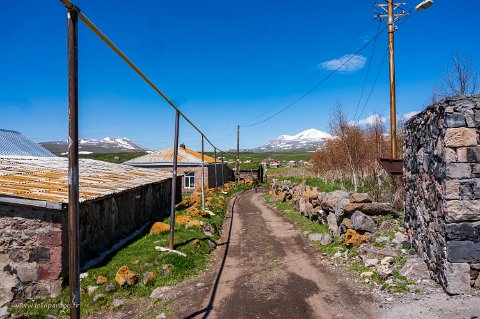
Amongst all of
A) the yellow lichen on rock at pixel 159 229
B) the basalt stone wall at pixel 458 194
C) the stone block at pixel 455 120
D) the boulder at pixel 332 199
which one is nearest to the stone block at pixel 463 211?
the basalt stone wall at pixel 458 194

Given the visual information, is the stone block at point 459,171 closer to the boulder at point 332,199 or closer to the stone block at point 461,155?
the stone block at point 461,155

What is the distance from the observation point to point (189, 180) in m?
34.9

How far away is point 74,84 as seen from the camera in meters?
4.55

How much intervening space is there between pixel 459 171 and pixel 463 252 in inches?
63.7

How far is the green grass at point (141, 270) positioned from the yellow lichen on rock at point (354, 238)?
458cm

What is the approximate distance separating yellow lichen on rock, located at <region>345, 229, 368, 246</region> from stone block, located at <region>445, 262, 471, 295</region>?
3.74m

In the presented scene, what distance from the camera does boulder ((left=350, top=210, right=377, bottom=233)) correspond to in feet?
36.1

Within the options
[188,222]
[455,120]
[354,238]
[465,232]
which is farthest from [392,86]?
[188,222]

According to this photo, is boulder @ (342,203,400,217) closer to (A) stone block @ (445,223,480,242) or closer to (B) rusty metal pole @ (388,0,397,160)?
(B) rusty metal pole @ (388,0,397,160)

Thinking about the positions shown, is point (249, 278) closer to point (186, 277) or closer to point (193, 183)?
point (186, 277)

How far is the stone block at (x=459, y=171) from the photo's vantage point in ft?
22.6

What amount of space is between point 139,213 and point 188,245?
536 centimetres

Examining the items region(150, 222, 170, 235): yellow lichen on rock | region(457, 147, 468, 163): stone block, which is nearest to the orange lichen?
region(150, 222, 170, 235): yellow lichen on rock

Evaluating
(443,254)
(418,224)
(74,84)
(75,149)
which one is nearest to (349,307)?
(443,254)
